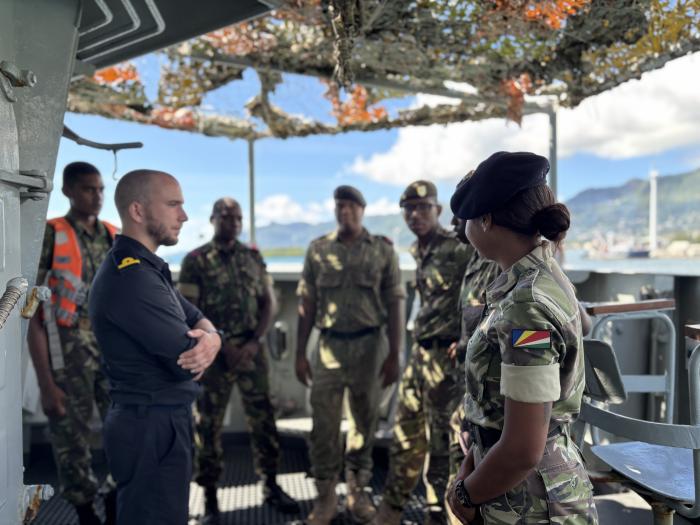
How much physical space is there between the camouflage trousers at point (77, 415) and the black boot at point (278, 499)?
3.00ft

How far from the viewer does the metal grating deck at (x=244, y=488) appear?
10.2 feet

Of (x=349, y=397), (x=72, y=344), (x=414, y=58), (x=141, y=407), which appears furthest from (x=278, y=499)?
(x=414, y=58)

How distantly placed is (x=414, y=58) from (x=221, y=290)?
193 centimetres

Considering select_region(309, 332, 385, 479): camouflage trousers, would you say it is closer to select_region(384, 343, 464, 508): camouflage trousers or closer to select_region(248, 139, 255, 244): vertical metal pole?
select_region(384, 343, 464, 508): camouflage trousers

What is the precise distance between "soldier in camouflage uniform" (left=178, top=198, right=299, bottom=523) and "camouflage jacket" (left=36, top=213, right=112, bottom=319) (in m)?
0.51

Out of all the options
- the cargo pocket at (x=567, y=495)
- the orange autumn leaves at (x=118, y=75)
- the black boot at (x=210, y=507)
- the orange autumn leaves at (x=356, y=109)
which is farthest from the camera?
the orange autumn leaves at (x=356, y=109)

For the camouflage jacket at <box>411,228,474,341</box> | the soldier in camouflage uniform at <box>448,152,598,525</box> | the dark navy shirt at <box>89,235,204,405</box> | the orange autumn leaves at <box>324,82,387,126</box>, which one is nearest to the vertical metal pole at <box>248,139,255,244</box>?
the orange autumn leaves at <box>324,82,387,126</box>

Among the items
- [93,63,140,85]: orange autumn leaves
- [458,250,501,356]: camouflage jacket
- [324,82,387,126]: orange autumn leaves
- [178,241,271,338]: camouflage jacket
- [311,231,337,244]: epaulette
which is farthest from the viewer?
[324,82,387,126]: orange autumn leaves

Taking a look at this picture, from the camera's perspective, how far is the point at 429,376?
113 inches

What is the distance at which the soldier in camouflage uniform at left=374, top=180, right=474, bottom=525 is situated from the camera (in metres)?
2.81

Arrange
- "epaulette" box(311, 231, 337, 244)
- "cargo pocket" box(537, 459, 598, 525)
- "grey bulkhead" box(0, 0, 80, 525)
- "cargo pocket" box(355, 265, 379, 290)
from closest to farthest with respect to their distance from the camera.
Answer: "cargo pocket" box(537, 459, 598, 525) < "grey bulkhead" box(0, 0, 80, 525) < "cargo pocket" box(355, 265, 379, 290) < "epaulette" box(311, 231, 337, 244)

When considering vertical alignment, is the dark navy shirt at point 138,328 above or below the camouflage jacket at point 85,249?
below

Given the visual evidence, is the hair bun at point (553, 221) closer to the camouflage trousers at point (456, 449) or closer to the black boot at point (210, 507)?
the camouflage trousers at point (456, 449)

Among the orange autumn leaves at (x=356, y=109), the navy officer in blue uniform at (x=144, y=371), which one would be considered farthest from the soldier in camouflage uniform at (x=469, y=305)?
the orange autumn leaves at (x=356, y=109)
